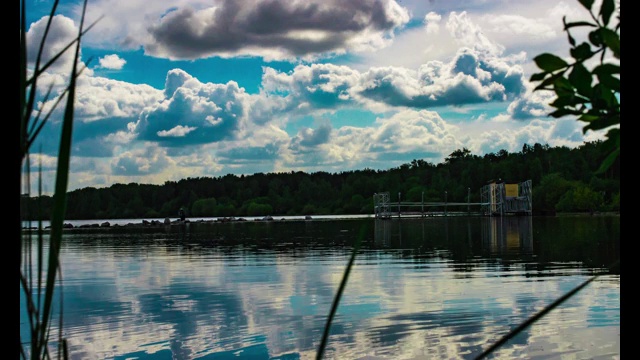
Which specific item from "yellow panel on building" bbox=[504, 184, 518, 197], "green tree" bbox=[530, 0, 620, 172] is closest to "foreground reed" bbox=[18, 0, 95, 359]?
"green tree" bbox=[530, 0, 620, 172]

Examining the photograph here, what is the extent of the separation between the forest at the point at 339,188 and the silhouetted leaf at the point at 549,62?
341 ft

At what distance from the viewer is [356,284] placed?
48.6 ft

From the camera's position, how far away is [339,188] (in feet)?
458

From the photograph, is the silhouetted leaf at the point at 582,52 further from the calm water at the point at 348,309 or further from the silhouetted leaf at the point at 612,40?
the calm water at the point at 348,309

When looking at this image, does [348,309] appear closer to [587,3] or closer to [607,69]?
[607,69]

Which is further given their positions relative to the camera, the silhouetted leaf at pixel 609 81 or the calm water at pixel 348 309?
the calm water at pixel 348 309

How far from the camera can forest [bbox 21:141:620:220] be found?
114625 millimetres

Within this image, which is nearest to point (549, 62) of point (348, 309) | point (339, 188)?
point (348, 309)

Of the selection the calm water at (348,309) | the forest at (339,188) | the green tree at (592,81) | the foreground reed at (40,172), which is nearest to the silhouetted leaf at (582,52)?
the green tree at (592,81)

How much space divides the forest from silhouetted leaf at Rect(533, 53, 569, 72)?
104 meters

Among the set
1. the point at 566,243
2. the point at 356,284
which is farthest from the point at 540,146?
the point at 356,284

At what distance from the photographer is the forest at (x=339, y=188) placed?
115 m
